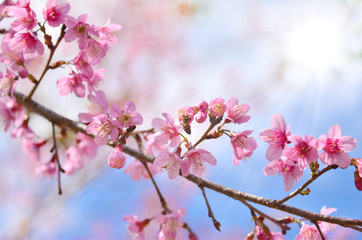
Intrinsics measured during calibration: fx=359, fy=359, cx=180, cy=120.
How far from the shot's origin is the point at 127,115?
183cm

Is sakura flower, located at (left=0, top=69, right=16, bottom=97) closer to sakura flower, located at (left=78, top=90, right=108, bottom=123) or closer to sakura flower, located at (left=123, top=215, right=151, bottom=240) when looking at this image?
sakura flower, located at (left=78, top=90, right=108, bottom=123)

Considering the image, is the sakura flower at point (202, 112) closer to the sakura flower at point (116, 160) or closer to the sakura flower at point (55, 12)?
the sakura flower at point (116, 160)

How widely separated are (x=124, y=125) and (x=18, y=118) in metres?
1.32

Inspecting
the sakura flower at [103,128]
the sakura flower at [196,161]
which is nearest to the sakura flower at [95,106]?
the sakura flower at [103,128]

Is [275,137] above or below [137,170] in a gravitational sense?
above

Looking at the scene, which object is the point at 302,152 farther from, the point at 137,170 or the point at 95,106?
the point at 137,170

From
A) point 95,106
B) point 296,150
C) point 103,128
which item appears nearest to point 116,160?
point 103,128

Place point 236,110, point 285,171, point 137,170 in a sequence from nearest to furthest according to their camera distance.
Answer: point 285,171, point 236,110, point 137,170

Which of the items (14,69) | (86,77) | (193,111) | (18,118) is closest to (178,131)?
(193,111)

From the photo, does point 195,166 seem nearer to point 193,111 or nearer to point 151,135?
point 193,111

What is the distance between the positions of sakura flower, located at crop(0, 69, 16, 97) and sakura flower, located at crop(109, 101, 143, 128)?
777 mm

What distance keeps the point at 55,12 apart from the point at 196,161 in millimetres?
1116

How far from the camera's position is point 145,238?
2.27m

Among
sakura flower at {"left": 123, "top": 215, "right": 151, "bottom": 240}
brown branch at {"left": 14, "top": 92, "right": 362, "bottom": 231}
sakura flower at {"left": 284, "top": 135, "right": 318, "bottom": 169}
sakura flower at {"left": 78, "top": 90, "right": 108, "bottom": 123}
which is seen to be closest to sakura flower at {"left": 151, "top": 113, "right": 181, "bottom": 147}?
brown branch at {"left": 14, "top": 92, "right": 362, "bottom": 231}
